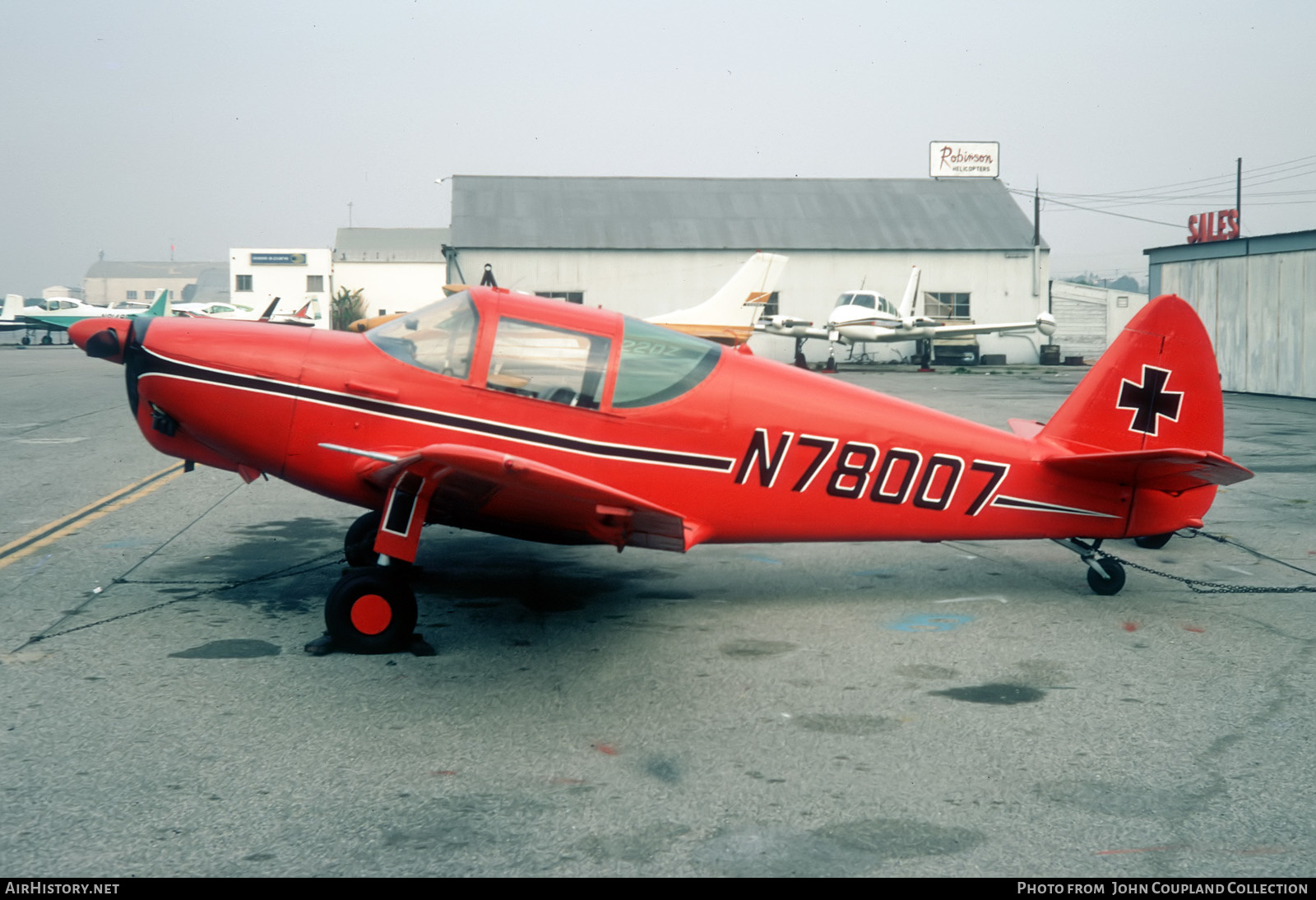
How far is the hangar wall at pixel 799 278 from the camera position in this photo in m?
43.4

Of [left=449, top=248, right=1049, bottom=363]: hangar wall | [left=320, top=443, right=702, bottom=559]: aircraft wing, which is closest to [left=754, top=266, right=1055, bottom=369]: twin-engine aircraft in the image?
A: [left=449, top=248, right=1049, bottom=363]: hangar wall

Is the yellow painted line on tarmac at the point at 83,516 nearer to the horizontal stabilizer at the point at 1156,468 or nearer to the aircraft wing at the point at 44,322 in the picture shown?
the horizontal stabilizer at the point at 1156,468

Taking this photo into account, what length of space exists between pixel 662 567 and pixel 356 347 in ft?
9.31

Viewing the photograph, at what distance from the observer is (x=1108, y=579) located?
6922mm

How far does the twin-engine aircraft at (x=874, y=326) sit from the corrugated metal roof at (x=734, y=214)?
648cm

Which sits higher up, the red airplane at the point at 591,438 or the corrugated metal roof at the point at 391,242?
the corrugated metal roof at the point at 391,242

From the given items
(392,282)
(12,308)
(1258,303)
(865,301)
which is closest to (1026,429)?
(1258,303)

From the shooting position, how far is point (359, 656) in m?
5.47

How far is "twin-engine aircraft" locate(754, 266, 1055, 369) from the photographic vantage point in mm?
37750

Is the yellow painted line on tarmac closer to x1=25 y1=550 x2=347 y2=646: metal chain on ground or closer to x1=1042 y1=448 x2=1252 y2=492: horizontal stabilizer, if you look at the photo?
x1=25 y1=550 x2=347 y2=646: metal chain on ground

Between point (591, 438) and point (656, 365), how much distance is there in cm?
60

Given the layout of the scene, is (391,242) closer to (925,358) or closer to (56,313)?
(56,313)

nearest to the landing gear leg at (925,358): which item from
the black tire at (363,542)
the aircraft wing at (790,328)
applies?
the aircraft wing at (790,328)
